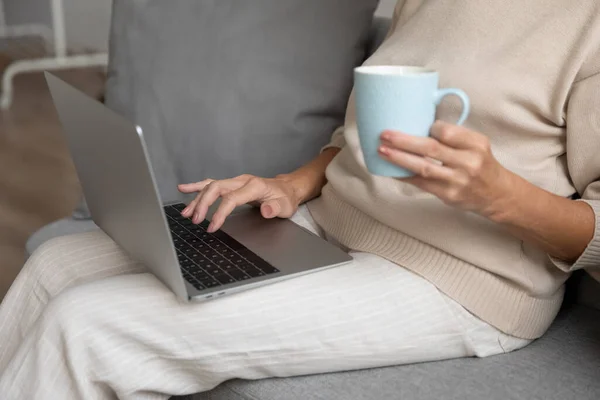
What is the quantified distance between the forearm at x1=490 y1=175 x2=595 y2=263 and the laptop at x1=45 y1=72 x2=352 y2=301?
0.80 ft

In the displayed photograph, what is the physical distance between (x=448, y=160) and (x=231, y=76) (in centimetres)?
72

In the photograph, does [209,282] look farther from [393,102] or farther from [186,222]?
[393,102]

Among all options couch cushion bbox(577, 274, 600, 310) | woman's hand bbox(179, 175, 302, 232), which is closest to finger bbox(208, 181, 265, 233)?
woman's hand bbox(179, 175, 302, 232)

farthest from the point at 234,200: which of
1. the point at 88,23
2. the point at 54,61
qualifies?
the point at 88,23

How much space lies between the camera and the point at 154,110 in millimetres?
1478

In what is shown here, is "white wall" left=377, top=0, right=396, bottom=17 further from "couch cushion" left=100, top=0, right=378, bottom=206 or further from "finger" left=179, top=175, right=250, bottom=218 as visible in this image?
"finger" left=179, top=175, right=250, bottom=218

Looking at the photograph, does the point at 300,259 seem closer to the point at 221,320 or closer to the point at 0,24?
the point at 221,320

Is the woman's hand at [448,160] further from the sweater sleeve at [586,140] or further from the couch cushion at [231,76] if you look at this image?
the couch cushion at [231,76]

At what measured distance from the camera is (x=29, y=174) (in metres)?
2.86

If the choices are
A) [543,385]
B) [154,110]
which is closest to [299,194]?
[154,110]

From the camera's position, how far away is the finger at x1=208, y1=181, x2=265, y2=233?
1126 mm

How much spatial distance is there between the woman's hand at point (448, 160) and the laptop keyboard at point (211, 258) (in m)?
0.27

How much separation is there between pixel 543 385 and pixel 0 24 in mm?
4430

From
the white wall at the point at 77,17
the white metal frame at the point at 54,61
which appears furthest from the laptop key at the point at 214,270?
the white wall at the point at 77,17
